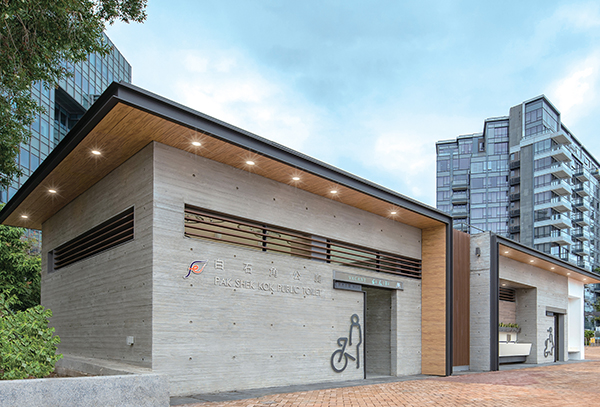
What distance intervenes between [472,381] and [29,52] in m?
13.7

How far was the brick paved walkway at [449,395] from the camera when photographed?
28.6 feet

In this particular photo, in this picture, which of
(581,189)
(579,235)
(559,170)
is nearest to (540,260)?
(559,170)

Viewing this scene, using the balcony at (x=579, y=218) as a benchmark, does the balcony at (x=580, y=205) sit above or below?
above

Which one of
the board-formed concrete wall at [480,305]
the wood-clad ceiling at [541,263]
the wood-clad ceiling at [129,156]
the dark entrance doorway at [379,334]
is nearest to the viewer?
the wood-clad ceiling at [129,156]

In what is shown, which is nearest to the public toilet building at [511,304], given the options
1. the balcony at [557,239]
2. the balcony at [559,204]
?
the balcony at [557,239]

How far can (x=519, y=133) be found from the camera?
6612 centimetres

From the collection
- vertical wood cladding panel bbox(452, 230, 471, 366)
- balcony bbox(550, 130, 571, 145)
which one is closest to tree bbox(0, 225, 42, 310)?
vertical wood cladding panel bbox(452, 230, 471, 366)

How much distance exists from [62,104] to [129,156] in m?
37.5

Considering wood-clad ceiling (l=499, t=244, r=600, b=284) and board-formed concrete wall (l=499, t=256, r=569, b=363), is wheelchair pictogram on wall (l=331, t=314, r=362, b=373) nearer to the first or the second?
wood-clad ceiling (l=499, t=244, r=600, b=284)

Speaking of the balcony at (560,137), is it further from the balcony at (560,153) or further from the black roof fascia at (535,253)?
the black roof fascia at (535,253)

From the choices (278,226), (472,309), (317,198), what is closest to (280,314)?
(278,226)

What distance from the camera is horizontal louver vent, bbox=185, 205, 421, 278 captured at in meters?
9.87

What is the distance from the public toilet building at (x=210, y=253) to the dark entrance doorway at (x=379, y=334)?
0.15 ft

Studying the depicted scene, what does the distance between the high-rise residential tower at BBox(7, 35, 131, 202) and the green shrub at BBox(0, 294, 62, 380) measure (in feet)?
93.8
